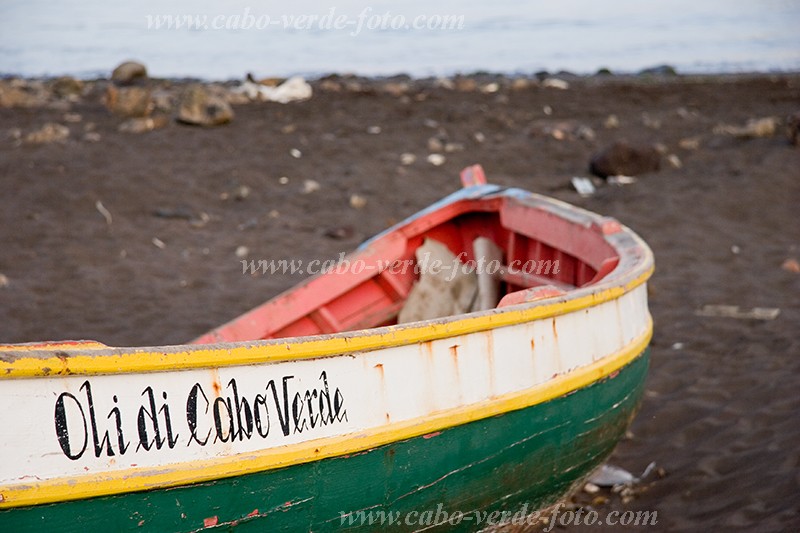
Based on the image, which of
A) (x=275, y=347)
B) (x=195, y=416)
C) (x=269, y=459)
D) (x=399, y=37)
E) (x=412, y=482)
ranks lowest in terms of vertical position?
(x=399, y=37)

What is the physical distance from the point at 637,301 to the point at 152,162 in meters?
8.47

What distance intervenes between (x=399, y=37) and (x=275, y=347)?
108 feet

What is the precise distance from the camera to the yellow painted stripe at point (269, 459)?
9.49 feet

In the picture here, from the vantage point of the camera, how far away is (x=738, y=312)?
7.80 meters

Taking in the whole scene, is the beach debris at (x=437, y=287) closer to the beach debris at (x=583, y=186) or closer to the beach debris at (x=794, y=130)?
the beach debris at (x=583, y=186)

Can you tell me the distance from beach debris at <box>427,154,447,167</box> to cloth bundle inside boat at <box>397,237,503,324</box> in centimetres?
601

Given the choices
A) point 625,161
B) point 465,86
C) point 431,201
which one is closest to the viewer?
point 431,201

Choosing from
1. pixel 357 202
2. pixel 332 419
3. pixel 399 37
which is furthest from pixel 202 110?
pixel 399 37

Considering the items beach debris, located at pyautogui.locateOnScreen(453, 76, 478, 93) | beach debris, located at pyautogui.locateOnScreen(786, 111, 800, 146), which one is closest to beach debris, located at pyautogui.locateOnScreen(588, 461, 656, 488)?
beach debris, located at pyautogui.locateOnScreen(786, 111, 800, 146)

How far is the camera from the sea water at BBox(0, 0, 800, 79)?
27.4 metres

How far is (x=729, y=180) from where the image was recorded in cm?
1165

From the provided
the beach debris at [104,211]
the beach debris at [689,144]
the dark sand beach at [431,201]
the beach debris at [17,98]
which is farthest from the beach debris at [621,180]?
the beach debris at [17,98]

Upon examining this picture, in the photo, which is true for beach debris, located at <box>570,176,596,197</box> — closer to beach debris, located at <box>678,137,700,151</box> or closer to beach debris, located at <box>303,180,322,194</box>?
beach debris, located at <box>678,137,700,151</box>

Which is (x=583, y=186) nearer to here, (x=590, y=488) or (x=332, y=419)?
(x=590, y=488)
